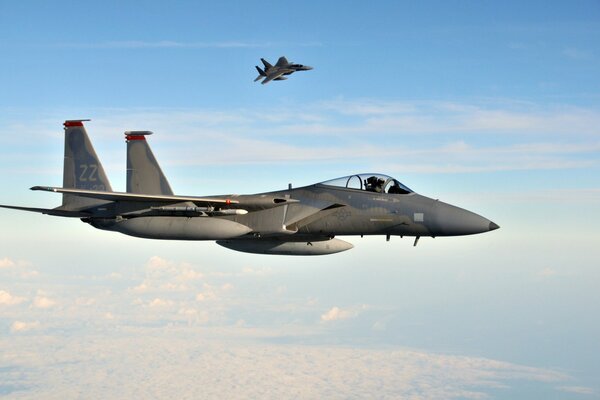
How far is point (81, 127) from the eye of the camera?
27547mm

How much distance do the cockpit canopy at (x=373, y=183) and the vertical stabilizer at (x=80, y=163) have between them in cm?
953

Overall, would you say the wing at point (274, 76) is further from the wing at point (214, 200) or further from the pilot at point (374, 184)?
the pilot at point (374, 184)

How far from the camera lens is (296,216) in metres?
24.1

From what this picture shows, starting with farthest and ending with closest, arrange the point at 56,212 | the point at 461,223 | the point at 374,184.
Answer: the point at 56,212 → the point at 374,184 → the point at 461,223

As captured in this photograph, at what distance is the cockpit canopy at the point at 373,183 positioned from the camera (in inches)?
941

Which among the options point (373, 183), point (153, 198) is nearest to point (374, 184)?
point (373, 183)

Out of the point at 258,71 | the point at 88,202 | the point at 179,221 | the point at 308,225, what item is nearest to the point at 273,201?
the point at 308,225

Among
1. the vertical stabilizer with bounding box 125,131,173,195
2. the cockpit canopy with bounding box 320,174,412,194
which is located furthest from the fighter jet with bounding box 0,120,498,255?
the vertical stabilizer with bounding box 125,131,173,195

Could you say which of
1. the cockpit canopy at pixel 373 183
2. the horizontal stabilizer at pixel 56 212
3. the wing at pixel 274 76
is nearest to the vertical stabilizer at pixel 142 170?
the horizontal stabilizer at pixel 56 212

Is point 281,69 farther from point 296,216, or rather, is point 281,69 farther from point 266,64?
point 296,216

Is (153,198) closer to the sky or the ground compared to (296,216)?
closer to the sky

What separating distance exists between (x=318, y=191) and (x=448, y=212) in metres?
4.58

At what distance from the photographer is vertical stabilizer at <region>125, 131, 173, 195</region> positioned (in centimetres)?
2700

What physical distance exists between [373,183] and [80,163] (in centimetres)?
1169
